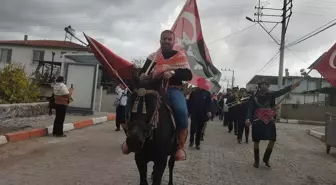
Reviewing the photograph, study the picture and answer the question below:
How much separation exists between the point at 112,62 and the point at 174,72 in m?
0.80

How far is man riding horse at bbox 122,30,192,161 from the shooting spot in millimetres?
4742

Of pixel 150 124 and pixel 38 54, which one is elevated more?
pixel 38 54

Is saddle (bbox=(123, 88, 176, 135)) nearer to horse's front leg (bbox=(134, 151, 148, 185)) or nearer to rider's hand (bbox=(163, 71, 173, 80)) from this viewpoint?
rider's hand (bbox=(163, 71, 173, 80))

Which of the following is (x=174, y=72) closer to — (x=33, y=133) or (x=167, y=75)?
(x=167, y=75)

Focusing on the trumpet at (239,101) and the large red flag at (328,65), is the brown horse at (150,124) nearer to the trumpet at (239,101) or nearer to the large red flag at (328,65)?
the large red flag at (328,65)

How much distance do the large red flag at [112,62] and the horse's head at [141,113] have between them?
450 millimetres

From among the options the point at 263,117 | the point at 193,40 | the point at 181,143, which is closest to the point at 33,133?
the point at 193,40

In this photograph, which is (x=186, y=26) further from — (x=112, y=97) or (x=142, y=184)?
(x=112, y=97)

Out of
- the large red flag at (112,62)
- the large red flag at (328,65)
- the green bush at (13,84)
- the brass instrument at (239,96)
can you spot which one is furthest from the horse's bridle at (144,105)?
the green bush at (13,84)

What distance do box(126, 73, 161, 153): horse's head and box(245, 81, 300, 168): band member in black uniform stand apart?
4842mm

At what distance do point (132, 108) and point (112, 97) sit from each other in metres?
25.2

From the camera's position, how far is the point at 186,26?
A: 25.7ft

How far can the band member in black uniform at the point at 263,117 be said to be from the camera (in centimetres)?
863

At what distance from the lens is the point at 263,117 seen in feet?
28.6
